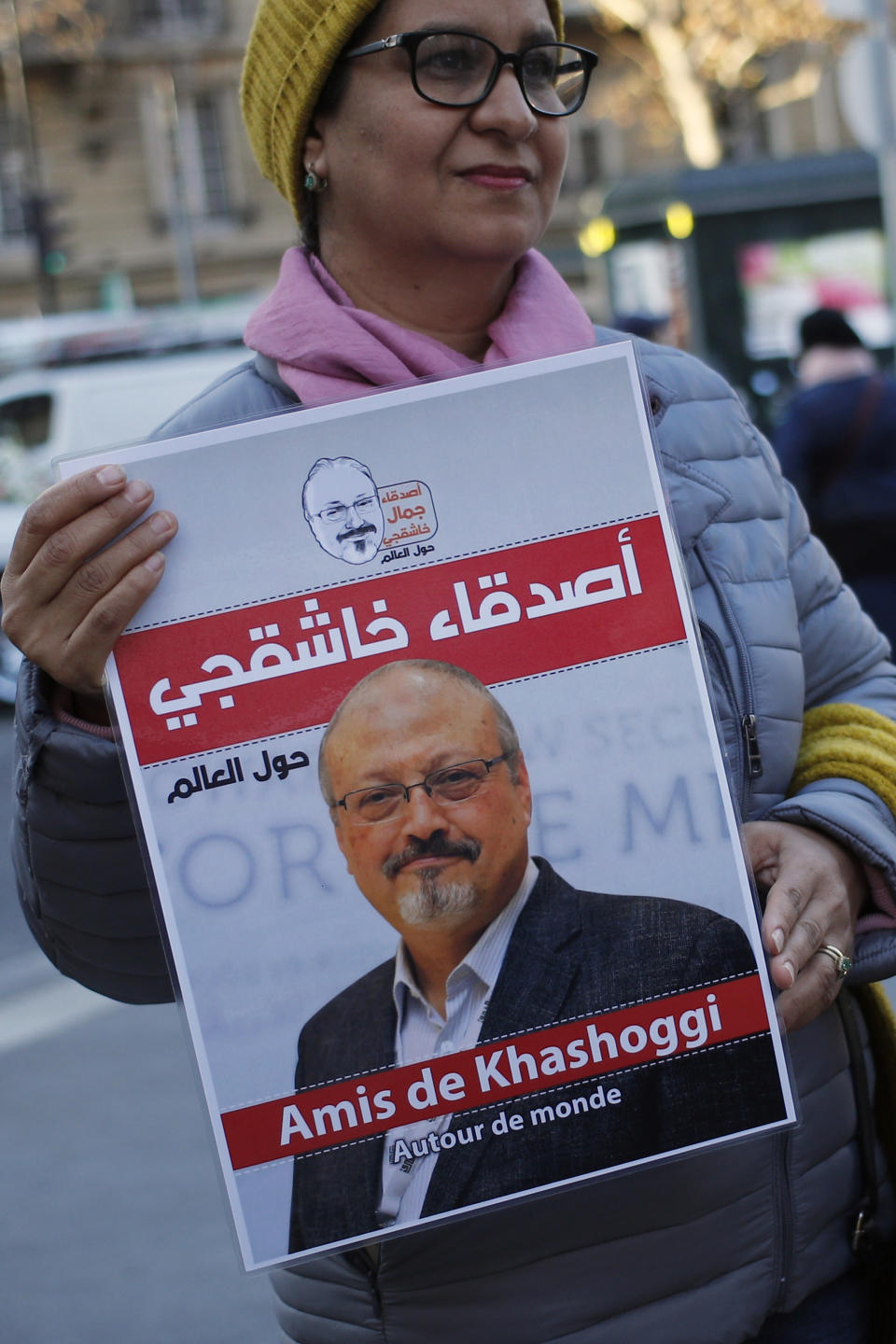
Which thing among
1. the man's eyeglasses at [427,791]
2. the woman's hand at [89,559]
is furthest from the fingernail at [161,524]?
the man's eyeglasses at [427,791]

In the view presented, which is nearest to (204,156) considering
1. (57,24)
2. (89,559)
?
(57,24)

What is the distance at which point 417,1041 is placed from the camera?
1.27 meters

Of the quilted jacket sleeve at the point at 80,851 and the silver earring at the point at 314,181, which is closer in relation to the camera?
the quilted jacket sleeve at the point at 80,851

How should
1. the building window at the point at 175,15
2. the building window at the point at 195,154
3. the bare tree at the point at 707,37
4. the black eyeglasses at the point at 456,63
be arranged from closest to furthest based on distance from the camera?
the black eyeglasses at the point at 456,63
the bare tree at the point at 707,37
the building window at the point at 195,154
the building window at the point at 175,15

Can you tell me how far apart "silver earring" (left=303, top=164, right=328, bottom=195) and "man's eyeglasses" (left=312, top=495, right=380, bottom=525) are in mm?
472

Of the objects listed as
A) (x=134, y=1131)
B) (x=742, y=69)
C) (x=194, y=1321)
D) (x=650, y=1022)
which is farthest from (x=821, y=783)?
(x=742, y=69)

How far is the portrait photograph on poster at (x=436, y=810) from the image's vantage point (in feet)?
4.16

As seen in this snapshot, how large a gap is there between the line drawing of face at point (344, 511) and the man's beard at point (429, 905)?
0.84ft

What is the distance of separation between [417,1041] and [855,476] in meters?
4.58

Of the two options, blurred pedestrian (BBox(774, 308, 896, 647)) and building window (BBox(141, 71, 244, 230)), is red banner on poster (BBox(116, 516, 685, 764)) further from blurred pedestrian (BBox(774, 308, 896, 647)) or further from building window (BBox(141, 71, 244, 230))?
building window (BBox(141, 71, 244, 230))

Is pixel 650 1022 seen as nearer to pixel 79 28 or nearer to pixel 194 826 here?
pixel 194 826

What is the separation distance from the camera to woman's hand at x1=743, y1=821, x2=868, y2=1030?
1.35 m

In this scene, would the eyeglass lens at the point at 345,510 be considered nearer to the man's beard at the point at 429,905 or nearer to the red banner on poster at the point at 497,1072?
the man's beard at the point at 429,905

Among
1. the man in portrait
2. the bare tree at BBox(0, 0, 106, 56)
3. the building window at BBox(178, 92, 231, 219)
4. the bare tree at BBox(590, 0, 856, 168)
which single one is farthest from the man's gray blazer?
the building window at BBox(178, 92, 231, 219)
